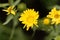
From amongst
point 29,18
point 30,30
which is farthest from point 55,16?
point 30,30

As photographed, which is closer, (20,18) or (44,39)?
(20,18)

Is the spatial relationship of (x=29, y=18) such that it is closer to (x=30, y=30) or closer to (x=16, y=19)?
(x=16, y=19)

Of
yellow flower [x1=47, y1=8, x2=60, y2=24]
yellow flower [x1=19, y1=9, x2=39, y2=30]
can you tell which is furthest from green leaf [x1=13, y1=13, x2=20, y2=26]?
yellow flower [x1=47, y1=8, x2=60, y2=24]

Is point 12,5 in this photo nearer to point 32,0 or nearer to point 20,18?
point 20,18

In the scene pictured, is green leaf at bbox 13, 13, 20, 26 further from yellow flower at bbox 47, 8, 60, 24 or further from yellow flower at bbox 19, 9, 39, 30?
yellow flower at bbox 47, 8, 60, 24

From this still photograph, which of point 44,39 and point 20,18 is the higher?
point 20,18

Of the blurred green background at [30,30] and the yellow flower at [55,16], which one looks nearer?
the yellow flower at [55,16]

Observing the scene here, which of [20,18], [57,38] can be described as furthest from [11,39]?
[57,38]

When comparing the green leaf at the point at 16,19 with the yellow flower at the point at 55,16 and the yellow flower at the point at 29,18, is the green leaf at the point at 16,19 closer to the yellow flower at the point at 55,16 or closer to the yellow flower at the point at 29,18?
the yellow flower at the point at 29,18

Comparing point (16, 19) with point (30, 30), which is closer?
point (16, 19)

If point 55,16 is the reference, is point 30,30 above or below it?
below

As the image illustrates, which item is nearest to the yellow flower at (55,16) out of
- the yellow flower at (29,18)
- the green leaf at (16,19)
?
the yellow flower at (29,18)
